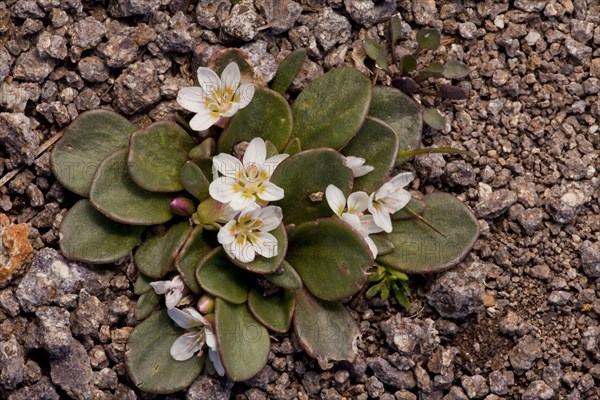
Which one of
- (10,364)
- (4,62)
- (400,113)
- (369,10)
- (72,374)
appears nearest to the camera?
(10,364)

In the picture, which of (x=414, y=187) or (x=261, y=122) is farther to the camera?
(x=414, y=187)

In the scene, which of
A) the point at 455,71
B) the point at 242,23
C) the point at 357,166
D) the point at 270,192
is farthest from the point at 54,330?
the point at 455,71

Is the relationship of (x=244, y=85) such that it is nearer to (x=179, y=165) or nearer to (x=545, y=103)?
(x=179, y=165)

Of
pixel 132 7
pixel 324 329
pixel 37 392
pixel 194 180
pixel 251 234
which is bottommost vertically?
pixel 37 392

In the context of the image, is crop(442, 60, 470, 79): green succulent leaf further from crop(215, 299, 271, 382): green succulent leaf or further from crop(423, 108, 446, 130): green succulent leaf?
crop(215, 299, 271, 382): green succulent leaf

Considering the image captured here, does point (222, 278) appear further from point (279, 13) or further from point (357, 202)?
point (279, 13)

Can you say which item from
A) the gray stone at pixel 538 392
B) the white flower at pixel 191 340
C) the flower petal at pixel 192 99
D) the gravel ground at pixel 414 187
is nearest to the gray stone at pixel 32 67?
the gravel ground at pixel 414 187

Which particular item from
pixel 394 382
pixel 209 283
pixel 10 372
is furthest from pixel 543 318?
pixel 10 372

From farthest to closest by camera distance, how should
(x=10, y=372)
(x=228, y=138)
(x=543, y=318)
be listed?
(x=543, y=318), (x=228, y=138), (x=10, y=372)
